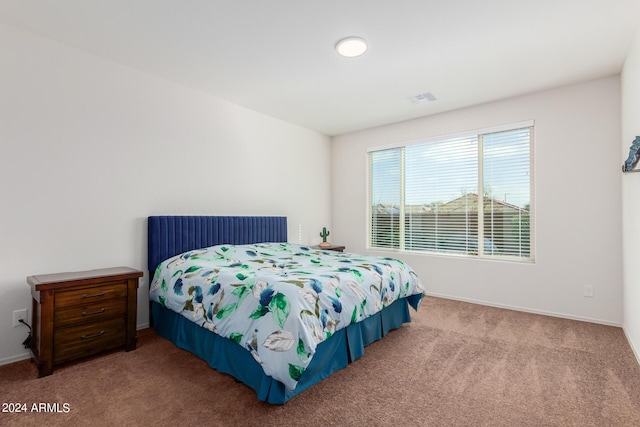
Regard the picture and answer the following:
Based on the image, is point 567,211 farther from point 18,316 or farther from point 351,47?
point 18,316

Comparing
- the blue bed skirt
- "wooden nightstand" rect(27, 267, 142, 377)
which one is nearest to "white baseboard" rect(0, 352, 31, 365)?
"wooden nightstand" rect(27, 267, 142, 377)

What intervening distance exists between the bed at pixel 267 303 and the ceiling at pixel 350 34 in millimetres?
1565

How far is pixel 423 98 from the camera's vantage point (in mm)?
3842

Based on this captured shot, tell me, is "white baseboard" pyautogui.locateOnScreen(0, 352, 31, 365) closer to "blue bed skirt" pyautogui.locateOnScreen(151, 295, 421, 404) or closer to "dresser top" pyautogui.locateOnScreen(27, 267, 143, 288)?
"dresser top" pyautogui.locateOnScreen(27, 267, 143, 288)

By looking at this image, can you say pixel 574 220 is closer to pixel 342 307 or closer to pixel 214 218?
pixel 342 307

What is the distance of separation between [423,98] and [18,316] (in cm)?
436

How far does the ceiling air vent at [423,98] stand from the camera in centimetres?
374

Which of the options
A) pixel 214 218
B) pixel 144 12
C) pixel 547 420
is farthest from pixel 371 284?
pixel 144 12


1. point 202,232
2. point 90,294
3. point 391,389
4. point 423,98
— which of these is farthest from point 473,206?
point 90,294

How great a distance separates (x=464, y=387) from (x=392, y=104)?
3.17 m

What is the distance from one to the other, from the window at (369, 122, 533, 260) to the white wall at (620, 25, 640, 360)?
83 centimetres

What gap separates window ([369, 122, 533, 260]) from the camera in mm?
3828

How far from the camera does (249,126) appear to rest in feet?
13.8

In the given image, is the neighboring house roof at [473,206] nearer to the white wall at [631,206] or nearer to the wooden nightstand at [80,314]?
the white wall at [631,206]
